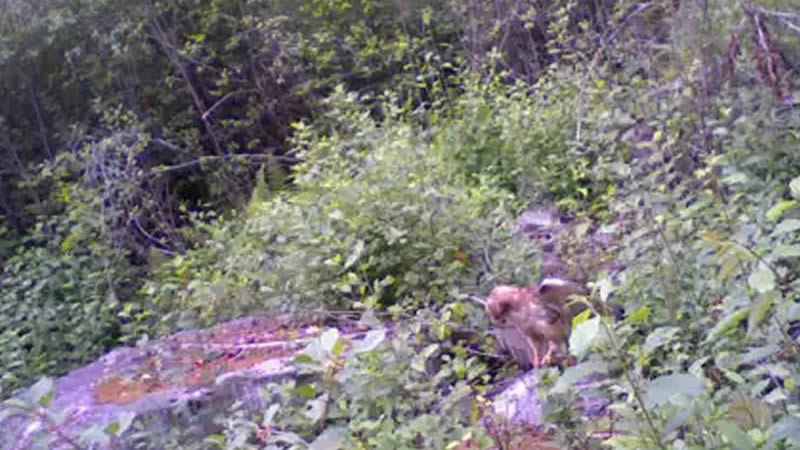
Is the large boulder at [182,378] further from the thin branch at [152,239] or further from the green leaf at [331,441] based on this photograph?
the thin branch at [152,239]

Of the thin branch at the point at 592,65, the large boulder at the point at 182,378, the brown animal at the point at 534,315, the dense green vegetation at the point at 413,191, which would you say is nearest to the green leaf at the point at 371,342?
the dense green vegetation at the point at 413,191

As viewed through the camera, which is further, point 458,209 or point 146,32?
point 146,32

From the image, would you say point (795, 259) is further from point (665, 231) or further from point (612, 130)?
point (612, 130)

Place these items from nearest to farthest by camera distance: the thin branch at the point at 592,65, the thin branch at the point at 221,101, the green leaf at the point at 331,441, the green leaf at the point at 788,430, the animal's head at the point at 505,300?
the green leaf at the point at 788,430 < the green leaf at the point at 331,441 < the animal's head at the point at 505,300 < the thin branch at the point at 592,65 < the thin branch at the point at 221,101

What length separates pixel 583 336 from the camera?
172 centimetres

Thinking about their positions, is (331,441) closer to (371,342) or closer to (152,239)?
(371,342)

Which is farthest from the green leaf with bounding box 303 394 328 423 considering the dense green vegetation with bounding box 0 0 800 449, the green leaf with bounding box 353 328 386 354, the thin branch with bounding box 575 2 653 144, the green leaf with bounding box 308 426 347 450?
the thin branch with bounding box 575 2 653 144

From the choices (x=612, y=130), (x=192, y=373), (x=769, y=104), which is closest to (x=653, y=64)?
(x=612, y=130)

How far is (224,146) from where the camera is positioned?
10008mm

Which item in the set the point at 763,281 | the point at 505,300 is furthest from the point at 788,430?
the point at 505,300

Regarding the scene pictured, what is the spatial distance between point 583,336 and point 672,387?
184mm

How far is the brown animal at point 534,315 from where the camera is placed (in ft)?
12.2

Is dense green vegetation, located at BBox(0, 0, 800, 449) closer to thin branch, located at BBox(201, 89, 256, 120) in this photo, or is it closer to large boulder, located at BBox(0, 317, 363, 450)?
thin branch, located at BBox(201, 89, 256, 120)

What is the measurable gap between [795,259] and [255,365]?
207cm
